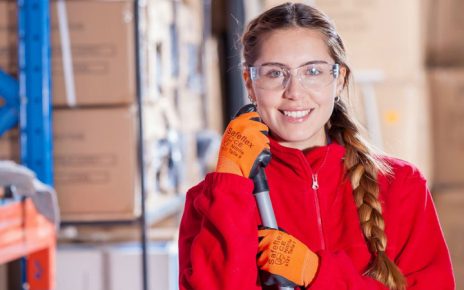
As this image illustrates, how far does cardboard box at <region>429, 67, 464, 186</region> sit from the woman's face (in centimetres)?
259

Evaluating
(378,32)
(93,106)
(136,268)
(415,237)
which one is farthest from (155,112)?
(415,237)

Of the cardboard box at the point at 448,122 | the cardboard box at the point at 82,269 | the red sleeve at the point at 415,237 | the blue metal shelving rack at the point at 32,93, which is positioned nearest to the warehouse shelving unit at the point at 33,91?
the blue metal shelving rack at the point at 32,93

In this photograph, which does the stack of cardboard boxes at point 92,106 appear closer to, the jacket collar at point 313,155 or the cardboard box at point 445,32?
the jacket collar at point 313,155

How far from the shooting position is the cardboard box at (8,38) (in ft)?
10.1

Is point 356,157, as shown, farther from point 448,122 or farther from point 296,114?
point 448,122

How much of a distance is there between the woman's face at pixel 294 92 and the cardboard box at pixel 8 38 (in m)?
1.53

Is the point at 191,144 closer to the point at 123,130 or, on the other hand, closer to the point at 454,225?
the point at 123,130

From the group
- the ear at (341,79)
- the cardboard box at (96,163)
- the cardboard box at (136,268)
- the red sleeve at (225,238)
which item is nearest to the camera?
the red sleeve at (225,238)

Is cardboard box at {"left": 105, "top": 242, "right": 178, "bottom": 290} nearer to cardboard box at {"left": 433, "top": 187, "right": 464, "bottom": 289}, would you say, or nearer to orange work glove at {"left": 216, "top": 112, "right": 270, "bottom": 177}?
cardboard box at {"left": 433, "top": 187, "right": 464, "bottom": 289}

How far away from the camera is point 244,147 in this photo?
5.60ft

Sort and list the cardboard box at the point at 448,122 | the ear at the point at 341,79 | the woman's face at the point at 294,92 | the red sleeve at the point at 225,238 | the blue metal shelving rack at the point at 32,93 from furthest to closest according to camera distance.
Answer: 1. the cardboard box at the point at 448,122
2. the blue metal shelving rack at the point at 32,93
3. the ear at the point at 341,79
4. the woman's face at the point at 294,92
5. the red sleeve at the point at 225,238

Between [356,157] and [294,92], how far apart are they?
23 cm

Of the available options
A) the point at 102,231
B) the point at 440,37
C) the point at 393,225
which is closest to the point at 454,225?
the point at 440,37

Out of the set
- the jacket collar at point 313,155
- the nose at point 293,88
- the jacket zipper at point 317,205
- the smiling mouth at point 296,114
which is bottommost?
the jacket zipper at point 317,205
